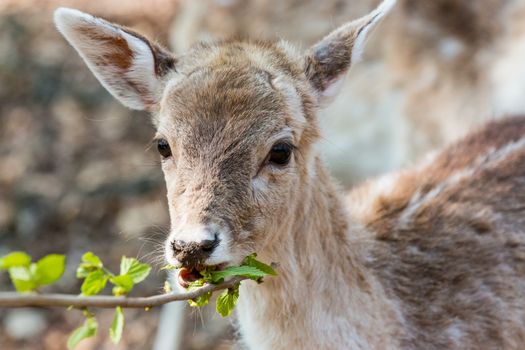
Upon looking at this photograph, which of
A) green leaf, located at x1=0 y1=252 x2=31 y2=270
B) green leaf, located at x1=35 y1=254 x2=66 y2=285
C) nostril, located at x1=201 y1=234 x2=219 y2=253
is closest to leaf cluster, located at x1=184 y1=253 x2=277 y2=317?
nostril, located at x1=201 y1=234 x2=219 y2=253

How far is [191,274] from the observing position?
3.17m

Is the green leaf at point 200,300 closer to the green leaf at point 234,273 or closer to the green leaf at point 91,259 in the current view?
the green leaf at point 234,273

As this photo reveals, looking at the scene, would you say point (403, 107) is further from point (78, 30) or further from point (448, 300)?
point (78, 30)

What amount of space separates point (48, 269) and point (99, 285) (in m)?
0.59

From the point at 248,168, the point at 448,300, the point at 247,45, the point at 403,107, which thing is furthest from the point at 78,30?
the point at 403,107

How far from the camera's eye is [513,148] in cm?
488

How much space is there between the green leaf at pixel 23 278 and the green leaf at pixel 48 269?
16 millimetres

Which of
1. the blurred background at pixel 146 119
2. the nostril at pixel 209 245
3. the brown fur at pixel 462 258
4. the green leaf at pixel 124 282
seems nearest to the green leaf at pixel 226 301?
the nostril at pixel 209 245

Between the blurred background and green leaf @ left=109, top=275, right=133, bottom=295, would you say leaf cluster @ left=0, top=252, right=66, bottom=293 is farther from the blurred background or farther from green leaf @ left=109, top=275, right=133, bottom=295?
the blurred background

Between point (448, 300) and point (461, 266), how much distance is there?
0.20 m

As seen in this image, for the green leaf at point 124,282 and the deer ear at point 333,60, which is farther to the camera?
the deer ear at point 333,60

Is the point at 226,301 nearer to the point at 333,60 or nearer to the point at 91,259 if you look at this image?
the point at 91,259

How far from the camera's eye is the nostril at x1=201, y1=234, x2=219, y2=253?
3070mm

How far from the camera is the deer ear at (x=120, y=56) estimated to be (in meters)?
3.95
